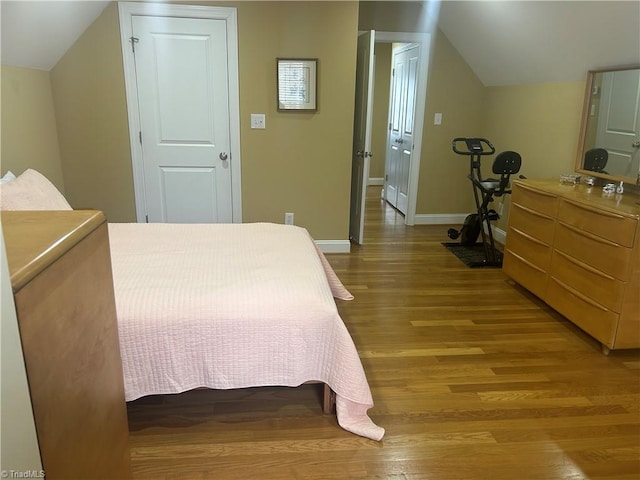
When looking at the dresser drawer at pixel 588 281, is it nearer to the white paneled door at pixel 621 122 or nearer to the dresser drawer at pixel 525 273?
the dresser drawer at pixel 525 273

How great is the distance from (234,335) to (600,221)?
2.12 m

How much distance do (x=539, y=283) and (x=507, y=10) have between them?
217cm

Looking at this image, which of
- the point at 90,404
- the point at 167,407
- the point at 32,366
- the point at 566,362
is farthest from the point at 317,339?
the point at 566,362

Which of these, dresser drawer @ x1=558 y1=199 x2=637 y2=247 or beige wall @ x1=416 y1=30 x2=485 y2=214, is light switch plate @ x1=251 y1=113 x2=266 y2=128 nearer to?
beige wall @ x1=416 y1=30 x2=485 y2=214

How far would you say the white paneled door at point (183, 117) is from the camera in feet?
12.2

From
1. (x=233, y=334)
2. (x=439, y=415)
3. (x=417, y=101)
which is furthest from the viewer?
(x=417, y=101)

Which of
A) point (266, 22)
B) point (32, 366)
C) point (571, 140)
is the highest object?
point (266, 22)

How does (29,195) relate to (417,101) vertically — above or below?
below

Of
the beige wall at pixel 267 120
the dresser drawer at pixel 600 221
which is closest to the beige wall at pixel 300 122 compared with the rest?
the beige wall at pixel 267 120

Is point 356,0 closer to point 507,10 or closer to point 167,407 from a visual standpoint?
point 507,10

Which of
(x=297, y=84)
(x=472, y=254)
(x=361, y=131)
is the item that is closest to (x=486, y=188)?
(x=472, y=254)

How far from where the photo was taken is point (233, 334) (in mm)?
1907

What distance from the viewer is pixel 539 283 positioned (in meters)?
3.26

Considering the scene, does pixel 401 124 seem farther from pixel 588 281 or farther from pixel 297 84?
pixel 588 281
